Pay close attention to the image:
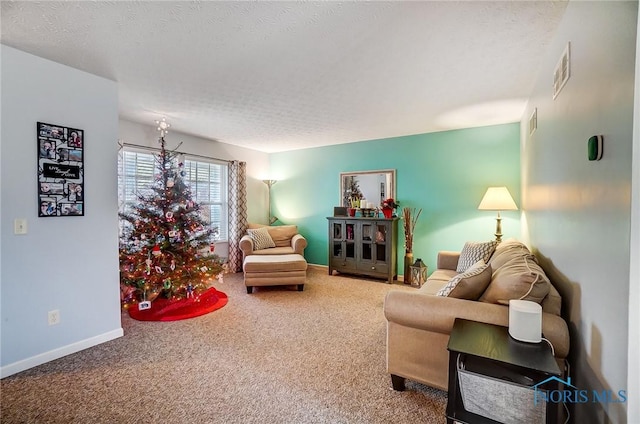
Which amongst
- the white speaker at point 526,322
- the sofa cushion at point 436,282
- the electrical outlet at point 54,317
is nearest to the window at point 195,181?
the electrical outlet at point 54,317

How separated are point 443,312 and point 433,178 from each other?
124 inches

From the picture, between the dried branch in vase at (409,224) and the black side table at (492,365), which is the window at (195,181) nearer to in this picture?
the dried branch in vase at (409,224)

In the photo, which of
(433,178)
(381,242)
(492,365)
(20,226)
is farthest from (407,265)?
(20,226)

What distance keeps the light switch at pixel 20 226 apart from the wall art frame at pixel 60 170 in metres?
0.10

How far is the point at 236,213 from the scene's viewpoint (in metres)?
5.23

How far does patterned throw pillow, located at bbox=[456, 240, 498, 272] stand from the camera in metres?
3.04

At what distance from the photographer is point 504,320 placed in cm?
154

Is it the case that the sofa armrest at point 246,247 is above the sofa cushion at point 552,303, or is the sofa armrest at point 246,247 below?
below

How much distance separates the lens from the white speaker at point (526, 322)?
4.34ft

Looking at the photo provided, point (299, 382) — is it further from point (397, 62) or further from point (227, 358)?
point (397, 62)

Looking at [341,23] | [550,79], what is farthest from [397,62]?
[550,79]

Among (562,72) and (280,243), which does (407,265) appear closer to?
(280,243)

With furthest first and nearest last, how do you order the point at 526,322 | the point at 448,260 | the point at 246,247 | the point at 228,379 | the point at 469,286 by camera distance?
the point at 246,247 → the point at 448,260 → the point at 228,379 → the point at 469,286 → the point at 526,322

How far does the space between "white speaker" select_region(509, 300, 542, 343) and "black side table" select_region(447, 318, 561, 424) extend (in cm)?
3
